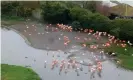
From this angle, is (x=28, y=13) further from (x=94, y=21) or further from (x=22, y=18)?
(x=94, y=21)

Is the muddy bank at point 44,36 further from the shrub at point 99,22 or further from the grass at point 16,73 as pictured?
the grass at point 16,73

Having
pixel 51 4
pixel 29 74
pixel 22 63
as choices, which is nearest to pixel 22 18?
pixel 51 4

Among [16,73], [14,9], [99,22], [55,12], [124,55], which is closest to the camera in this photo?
[16,73]

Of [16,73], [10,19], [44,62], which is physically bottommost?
[10,19]

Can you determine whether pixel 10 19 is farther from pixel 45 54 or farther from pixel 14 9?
pixel 45 54

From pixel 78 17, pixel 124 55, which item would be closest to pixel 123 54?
pixel 124 55

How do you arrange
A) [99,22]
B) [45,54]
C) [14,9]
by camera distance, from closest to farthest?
[45,54], [99,22], [14,9]

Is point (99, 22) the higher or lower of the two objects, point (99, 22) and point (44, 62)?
the lower
